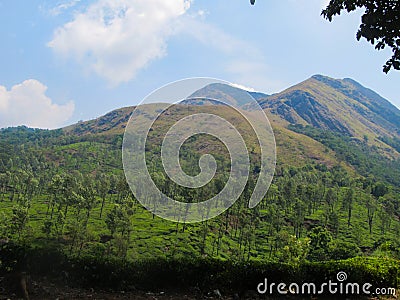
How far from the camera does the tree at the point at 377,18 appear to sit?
7598 millimetres

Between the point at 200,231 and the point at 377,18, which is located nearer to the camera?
the point at 377,18

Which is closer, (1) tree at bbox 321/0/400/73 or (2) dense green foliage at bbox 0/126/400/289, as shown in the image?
(1) tree at bbox 321/0/400/73

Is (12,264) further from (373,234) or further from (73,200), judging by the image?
(373,234)

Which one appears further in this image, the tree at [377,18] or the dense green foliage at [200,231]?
the dense green foliage at [200,231]

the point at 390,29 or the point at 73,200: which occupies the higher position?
the point at 390,29

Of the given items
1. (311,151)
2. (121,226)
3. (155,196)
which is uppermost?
(311,151)

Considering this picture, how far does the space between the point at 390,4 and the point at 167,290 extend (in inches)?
380

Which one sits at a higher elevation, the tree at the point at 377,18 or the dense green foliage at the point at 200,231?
the tree at the point at 377,18

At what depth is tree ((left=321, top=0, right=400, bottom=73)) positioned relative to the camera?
24.9 feet

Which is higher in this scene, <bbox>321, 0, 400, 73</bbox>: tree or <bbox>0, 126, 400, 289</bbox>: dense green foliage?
<bbox>321, 0, 400, 73</bbox>: tree

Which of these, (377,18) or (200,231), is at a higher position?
(377,18)

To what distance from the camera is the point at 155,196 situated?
60844 millimetres

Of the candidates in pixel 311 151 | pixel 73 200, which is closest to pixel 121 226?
pixel 73 200

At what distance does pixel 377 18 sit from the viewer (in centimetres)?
760
